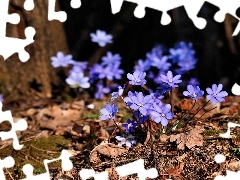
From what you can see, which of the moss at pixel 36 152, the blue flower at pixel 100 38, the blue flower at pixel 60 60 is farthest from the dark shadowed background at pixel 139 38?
the moss at pixel 36 152

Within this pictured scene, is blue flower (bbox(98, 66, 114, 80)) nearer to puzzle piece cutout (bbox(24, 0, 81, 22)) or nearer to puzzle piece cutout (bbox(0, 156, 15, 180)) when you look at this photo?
puzzle piece cutout (bbox(24, 0, 81, 22))

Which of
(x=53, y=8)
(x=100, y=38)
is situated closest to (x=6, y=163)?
(x=53, y=8)

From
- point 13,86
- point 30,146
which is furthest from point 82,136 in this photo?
point 13,86

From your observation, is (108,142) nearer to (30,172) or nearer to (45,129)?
(30,172)

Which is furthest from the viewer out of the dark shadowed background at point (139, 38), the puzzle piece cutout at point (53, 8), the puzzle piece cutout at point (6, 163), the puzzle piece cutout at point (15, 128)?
the dark shadowed background at point (139, 38)

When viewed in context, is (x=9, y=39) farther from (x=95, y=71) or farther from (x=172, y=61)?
(x=172, y=61)

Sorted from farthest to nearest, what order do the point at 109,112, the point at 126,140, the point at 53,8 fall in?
the point at 53,8 < the point at 126,140 < the point at 109,112

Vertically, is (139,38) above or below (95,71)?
above

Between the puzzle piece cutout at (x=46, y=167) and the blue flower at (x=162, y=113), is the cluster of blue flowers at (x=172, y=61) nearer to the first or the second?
the puzzle piece cutout at (x=46, y=167)
